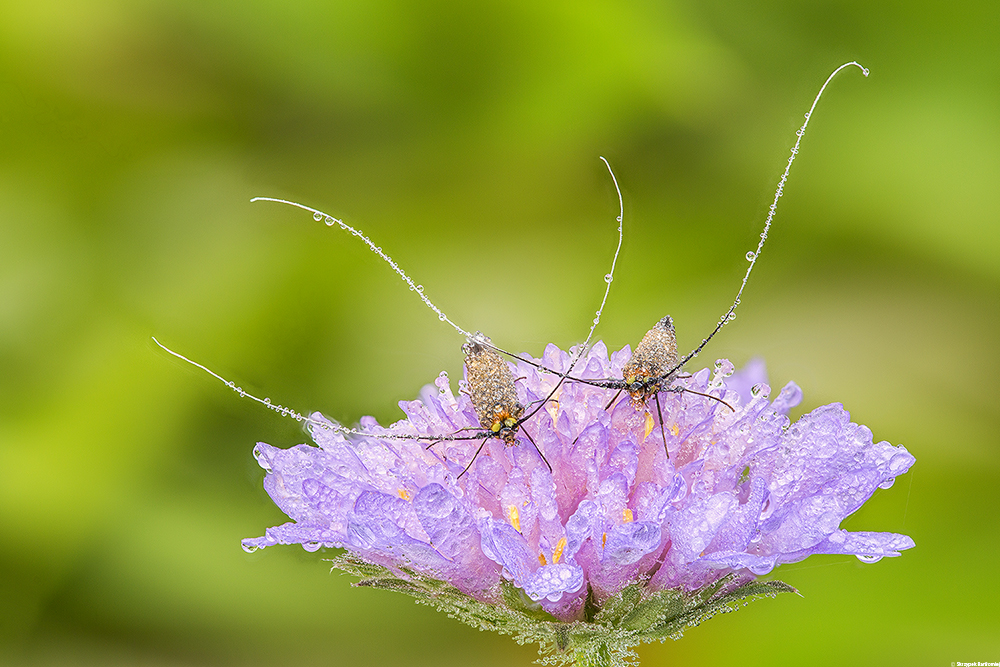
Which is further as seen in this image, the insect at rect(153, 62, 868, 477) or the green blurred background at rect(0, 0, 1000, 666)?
the green blurred background at rect(0, 0, 1000, 666)

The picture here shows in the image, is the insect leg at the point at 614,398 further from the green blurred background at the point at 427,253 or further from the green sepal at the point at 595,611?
the green blurred background at the point at 427,253

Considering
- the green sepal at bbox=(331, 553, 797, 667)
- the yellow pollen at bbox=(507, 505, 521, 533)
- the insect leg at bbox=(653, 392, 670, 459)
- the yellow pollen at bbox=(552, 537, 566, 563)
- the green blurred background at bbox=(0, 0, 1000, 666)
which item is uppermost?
the green blurred background at bbox=(0, 0, 1000, 666)

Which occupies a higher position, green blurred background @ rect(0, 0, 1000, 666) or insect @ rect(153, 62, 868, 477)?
green blurred background @ rect(0, 0, 1000, 666)

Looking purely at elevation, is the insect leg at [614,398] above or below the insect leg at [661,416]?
above

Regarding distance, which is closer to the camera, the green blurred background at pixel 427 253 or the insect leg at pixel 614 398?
the insect leg at pixel 614 398

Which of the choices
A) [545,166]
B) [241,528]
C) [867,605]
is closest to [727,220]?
[545,166]

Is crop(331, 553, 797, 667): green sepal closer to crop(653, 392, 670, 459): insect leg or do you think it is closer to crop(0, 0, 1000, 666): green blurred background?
crop(653, 392, 670, 459): insect leg

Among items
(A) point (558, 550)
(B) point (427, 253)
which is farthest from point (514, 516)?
(B) point (427, 253)

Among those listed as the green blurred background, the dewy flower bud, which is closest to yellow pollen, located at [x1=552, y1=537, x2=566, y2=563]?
the dewy flower bud

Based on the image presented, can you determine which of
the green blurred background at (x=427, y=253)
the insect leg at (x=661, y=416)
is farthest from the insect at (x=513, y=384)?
the green blurred background at (x=427, y=253)
